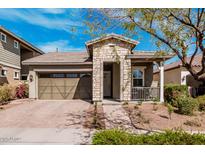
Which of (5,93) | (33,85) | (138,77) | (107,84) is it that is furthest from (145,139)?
(33,85)

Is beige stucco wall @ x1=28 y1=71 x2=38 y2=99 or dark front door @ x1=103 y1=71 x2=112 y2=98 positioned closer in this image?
beige stucco wall @ x1=28 y1=71 x2=38 y2=99

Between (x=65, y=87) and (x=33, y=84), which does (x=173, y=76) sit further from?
(x=33, y=84)

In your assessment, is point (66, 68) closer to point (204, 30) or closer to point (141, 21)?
point (141, 21)

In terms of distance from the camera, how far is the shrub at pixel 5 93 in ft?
42.9

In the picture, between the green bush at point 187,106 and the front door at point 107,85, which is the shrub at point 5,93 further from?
the green bush at point 187,106

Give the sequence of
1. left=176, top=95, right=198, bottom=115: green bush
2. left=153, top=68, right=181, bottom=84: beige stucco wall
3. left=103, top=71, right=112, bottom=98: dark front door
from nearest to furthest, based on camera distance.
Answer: left=176, top=95, right=198, bottom=115: green bush
left=103, top=71, right=112, bottom=98: dark front door
left=153, top=68, right=181, bottom=84: beige stucco wall

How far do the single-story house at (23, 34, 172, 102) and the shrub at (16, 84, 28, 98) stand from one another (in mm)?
1736

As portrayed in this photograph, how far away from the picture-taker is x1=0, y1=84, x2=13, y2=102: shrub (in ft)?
42.9

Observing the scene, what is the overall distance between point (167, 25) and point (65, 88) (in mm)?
11271

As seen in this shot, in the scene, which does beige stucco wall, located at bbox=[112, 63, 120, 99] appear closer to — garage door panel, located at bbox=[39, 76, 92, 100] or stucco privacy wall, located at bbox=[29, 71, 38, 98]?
garage door panel, located at bbox=[39, 76, 92, 100]

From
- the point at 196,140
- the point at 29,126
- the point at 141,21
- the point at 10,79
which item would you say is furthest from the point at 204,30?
the point at 10,79

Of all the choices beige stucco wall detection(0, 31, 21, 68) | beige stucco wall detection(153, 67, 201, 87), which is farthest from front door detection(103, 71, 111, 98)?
beige stucco wall detection(0, 31, 21, 68)
